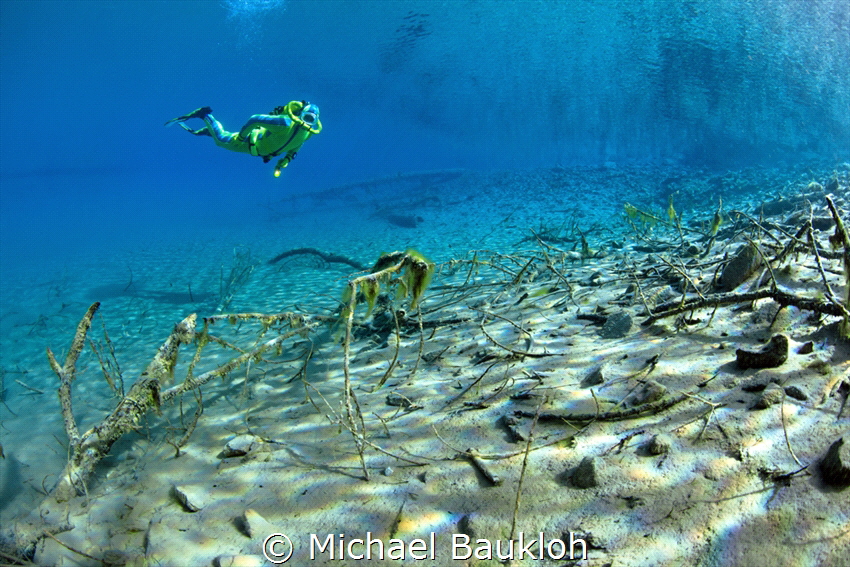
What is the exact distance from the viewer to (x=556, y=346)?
266 cm

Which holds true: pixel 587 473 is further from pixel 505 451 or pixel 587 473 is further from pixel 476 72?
pixel 476 72

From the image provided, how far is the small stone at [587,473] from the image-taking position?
1500 millimetres

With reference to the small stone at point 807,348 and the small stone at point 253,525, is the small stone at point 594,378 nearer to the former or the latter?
the small stone at point 807,348

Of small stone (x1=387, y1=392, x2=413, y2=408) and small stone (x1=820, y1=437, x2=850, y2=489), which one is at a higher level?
small stone (x1=820, y1=437, x2=850, y2=489)

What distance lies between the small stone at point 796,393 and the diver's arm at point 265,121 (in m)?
5.93

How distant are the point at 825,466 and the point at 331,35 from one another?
4566 cm

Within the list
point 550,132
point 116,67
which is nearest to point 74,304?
point 550,132

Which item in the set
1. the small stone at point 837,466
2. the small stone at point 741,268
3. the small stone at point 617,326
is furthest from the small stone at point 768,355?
the small stone at point 741,268

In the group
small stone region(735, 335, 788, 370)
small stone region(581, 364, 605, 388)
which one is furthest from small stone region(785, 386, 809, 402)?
small stone region(581, 364, 605, 388)

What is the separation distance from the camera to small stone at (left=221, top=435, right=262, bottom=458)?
2.22 m

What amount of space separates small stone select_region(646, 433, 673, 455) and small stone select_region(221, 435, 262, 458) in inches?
78.7

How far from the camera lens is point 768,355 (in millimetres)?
1817

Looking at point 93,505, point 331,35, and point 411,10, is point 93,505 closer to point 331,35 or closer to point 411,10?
point 411,10

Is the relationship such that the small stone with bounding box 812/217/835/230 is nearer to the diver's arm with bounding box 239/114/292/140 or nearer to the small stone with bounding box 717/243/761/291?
the small stone with bounding box 717/243/761/291
